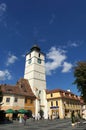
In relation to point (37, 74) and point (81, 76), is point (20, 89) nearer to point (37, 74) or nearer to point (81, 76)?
point (37, 74)

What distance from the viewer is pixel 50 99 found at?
5706 cm

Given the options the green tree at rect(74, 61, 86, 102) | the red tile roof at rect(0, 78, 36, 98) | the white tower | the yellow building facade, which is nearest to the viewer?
the green tree at rect(74, 61, 86, 102)

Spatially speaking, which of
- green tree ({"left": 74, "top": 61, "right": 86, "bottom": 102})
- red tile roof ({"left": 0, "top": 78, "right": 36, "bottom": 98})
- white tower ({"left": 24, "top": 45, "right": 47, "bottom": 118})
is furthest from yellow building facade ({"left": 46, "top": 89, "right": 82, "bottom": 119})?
green tree ({"left": 74, "top": 61, "right": 86, "bottom": 102})

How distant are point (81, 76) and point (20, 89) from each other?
35703 mm

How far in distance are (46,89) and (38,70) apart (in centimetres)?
776

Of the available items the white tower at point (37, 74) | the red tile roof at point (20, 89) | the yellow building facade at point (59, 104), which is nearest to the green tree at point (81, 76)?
the red tile roof at point (20, 89)

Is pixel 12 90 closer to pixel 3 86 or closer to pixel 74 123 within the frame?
pixel 3 86

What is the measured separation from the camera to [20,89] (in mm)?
50312

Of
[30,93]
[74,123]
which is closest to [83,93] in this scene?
[74,123]

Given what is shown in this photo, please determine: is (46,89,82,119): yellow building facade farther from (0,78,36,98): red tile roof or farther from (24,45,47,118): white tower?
(0,78,36,98): red tile roof

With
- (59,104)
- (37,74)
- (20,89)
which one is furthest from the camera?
(37,74)

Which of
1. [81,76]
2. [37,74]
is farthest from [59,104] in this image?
[81,76]

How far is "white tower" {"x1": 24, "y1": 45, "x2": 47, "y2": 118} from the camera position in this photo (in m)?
53.9

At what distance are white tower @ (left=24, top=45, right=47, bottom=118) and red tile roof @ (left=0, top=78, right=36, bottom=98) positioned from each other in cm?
161
